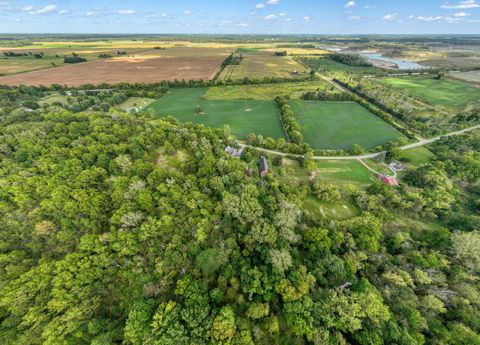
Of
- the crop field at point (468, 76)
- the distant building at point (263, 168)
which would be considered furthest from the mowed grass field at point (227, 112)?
the crop field at point (468, 76)

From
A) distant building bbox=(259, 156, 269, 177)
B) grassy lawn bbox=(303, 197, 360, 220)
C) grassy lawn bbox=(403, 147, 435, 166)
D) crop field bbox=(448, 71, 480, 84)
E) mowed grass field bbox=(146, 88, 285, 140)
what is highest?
crop field bbox=(448, 71, 480, 84)

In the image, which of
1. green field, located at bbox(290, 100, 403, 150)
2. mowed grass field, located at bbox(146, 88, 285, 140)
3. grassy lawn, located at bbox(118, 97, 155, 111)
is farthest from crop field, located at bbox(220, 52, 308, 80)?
green field, located at bbox(290, 100, 403, 150)

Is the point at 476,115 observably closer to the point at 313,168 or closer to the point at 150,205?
the point at 313,168

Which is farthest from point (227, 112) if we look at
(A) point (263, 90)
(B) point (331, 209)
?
(B) point (331, 209)

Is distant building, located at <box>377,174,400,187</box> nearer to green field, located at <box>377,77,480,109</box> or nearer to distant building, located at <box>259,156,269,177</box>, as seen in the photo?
distant building, located at <box>259,156,269,177</box>

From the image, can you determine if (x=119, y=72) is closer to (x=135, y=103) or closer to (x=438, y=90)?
(x=135, y=103)

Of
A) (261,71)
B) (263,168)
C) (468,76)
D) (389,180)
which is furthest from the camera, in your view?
(261,71)

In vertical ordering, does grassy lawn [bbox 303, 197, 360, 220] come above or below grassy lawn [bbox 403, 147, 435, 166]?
below
